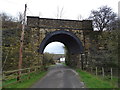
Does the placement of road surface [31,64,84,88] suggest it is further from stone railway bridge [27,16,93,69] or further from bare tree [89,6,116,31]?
bare tree [89,6,116,31]

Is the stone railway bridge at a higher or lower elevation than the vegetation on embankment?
higher

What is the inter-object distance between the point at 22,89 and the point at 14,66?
6.54m

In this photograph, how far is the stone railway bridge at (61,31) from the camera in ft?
53.6

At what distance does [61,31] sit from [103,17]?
6269 mm

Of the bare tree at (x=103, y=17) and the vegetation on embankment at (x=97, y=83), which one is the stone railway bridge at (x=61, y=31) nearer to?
the bare tree at (x=103, y=17)

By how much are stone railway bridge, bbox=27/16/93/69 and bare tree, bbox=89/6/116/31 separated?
973mm

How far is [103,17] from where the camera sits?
17.4 meters

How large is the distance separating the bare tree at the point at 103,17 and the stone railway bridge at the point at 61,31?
0.97 meters

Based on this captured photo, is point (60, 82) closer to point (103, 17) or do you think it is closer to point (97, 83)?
point (97, 83)

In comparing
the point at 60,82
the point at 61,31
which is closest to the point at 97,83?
the point at 60,82

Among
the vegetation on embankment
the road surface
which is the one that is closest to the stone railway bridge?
the road surface

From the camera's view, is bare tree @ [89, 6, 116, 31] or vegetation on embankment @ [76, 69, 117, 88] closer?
vegetation on embankment @ [76, 69, 117, 88]

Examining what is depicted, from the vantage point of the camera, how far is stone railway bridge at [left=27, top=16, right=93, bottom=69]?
1633 centimetres

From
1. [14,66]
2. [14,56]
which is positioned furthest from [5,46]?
[14,66]
